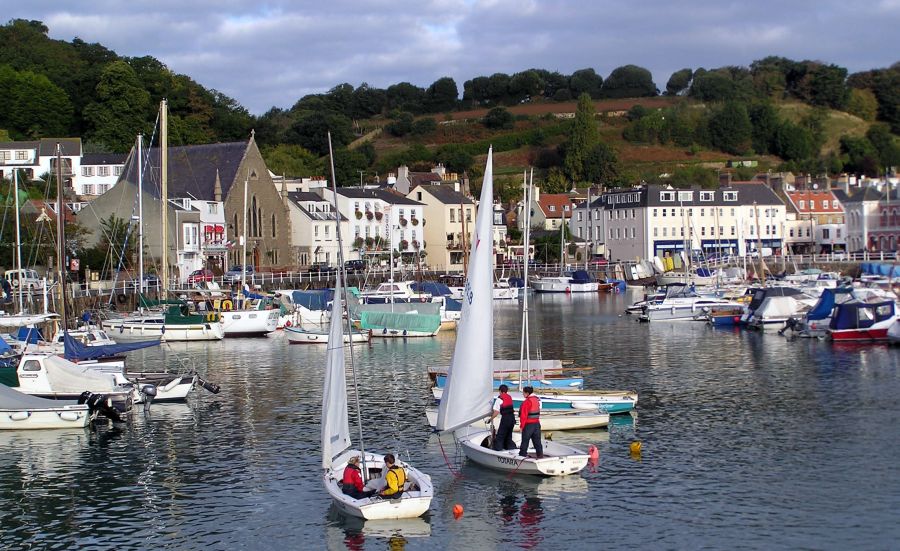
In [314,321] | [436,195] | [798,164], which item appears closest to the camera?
[314,321]

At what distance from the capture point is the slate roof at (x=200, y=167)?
347 feet

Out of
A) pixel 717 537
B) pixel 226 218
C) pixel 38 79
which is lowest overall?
pixel 717 537

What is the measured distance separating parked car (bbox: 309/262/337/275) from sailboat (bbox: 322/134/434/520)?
76659 millimetres

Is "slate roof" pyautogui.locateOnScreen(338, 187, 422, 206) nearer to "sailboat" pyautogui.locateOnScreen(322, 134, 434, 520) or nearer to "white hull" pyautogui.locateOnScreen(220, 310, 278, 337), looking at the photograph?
"white hull" pyautogui.locateOnScreen(220, 310, 278, 337)

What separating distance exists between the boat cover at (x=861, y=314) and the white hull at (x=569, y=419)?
3048cm

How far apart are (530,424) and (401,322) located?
4143 centimetres

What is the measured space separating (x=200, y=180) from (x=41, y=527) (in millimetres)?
82986

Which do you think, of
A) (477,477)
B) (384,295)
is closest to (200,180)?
(384,295)

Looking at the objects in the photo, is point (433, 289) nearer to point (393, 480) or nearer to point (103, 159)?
point (103, 159)

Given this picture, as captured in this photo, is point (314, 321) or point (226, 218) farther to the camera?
point (226, 218)

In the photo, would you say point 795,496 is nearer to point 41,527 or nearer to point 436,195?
point 41,527

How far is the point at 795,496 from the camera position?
94.8 ft

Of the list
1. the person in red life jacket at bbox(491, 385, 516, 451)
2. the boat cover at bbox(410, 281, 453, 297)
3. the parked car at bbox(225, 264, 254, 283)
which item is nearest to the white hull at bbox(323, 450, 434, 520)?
the person in red life jacket at bbox(491, 385, 516, 451)

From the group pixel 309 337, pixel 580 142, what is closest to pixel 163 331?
pixel 309 337
